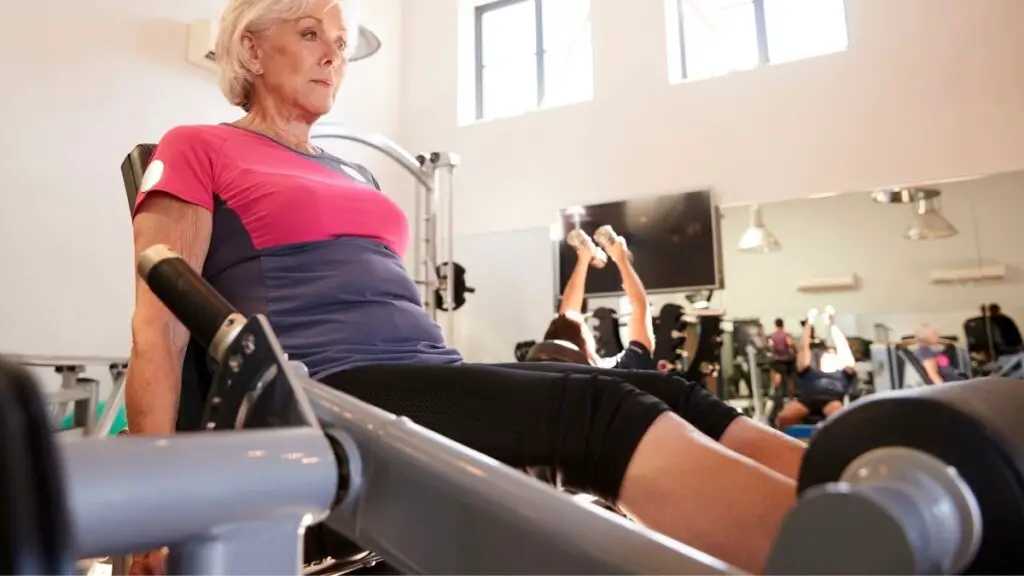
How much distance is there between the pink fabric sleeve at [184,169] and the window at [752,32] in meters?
3.07

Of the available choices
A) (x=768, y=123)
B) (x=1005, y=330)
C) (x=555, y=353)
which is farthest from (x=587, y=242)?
(x=555, y=353)

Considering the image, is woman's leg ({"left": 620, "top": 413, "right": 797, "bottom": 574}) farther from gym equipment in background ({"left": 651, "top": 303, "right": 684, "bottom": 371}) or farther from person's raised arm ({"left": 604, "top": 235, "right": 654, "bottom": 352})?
gym equipment in background ({"left": 651, "top": 303, "right": 684, "bottom": 371})

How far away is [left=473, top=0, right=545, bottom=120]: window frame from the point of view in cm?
419

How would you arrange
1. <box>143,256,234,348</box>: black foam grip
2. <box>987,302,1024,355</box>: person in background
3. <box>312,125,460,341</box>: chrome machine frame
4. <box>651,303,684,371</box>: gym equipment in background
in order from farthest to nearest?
<box>651,303,684,371</box>: gym equipment in background
<box>987,302,1024,355</box>: person in background
<box>312,125,460,341</box>: chrome machine frame
<box>143,256,234,348</box>: black foam grip

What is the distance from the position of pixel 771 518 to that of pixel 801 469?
114mm

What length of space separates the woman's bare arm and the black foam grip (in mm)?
210

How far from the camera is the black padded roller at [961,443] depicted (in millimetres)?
363

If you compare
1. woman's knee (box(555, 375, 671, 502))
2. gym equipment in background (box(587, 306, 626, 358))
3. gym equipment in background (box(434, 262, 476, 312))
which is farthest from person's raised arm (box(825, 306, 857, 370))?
woman's knee (box(555, 375, 671, 502))

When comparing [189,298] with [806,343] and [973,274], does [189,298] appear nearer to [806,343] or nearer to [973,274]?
[806,343]

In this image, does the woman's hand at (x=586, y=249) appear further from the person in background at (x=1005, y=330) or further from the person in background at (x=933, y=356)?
the person in background at (x=1005, y=330)

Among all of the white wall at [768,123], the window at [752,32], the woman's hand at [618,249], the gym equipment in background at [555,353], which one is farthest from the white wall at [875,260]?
the gym equipment in background at [555,353]

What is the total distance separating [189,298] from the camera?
1.66 feet

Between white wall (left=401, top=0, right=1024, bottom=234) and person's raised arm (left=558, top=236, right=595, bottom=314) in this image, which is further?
person's raised arm (left=558, top=236, right=595, bottom=314)

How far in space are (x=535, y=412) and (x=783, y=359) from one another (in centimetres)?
272
